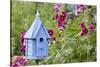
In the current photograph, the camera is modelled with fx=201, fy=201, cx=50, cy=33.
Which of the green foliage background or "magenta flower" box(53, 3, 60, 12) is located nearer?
the green foliage background

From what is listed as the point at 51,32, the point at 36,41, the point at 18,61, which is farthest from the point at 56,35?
the point at 18,61

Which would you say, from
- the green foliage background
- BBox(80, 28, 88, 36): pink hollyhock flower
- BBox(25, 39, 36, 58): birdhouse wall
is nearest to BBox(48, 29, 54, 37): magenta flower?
the green foliage background

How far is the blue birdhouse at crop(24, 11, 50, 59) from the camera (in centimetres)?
153

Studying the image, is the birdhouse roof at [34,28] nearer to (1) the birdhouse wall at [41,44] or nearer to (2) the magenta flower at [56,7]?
(1) the birdhouse wall at [41,44]

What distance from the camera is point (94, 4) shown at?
1732mm

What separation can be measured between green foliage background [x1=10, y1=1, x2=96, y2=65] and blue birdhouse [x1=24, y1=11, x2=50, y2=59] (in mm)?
33

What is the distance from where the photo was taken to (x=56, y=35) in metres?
1.61

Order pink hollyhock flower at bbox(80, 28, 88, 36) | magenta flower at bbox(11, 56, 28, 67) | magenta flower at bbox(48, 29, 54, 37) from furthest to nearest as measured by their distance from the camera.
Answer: pink hollyhock flower at bbox(80, 28, 88, 36)
magenta flower at bbox(48, 29, 54, 37)
magenta flower at bbox(11, 56, 28, 67)

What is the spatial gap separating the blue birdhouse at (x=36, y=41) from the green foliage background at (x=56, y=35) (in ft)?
0.11

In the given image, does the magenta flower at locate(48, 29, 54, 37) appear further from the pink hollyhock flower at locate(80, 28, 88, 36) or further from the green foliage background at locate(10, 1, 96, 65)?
the pink hollyhock flower at locate(80, 28, 88, 36)

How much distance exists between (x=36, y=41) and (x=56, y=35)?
0.17 metres

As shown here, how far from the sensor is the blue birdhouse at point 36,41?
5.02ft

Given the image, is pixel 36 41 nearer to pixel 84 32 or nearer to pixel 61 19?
pixel 61 19
